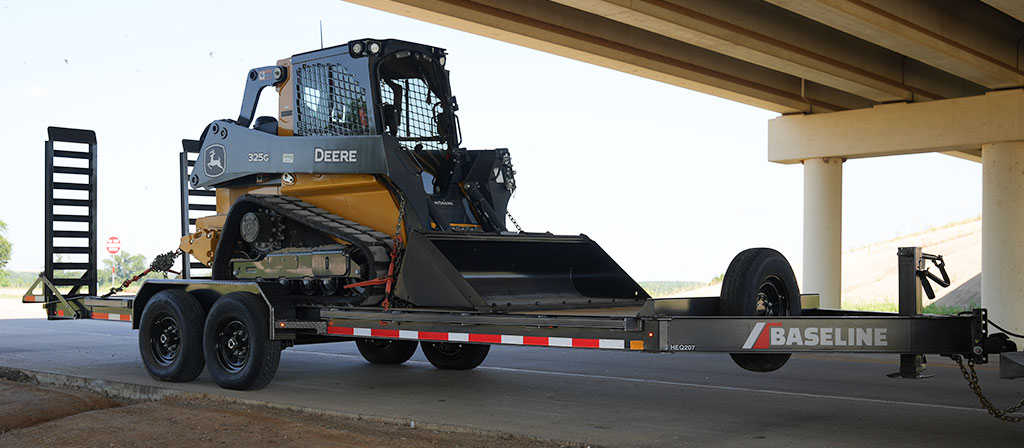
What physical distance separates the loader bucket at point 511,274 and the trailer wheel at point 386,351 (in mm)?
2901

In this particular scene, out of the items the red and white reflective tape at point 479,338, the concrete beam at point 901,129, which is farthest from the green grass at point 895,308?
the red and white reflective tape at point 479,338

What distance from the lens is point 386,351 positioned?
13.1 m

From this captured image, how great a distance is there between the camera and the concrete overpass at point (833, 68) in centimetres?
1512

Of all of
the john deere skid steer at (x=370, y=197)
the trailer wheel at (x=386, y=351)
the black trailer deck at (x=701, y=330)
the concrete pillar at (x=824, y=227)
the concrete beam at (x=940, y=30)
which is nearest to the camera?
the black trailer deck at (x=701, y=330)

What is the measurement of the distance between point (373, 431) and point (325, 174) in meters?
3.67

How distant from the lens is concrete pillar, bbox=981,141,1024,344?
1914 cm

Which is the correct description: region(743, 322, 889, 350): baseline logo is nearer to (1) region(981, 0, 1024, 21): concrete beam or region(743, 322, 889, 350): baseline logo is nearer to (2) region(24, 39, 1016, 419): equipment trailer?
(2) region(24, 39, 1016, 419): equipment trailer

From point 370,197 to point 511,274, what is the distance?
1630 millimetres

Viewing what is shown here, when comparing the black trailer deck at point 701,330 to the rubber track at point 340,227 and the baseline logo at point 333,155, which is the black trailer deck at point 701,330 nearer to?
the rubber track at point 340,227

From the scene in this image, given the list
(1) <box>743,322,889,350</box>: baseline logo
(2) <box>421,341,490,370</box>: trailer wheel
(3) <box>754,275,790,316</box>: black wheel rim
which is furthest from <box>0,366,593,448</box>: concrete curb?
(2) <box>421,341,490,370</box>: trailer wheel

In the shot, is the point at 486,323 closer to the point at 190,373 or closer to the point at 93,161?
the point at 190,373

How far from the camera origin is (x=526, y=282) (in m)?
10.7

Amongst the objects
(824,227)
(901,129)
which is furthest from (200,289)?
(824,227)

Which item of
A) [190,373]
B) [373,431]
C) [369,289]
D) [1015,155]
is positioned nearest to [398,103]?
[369,289]
